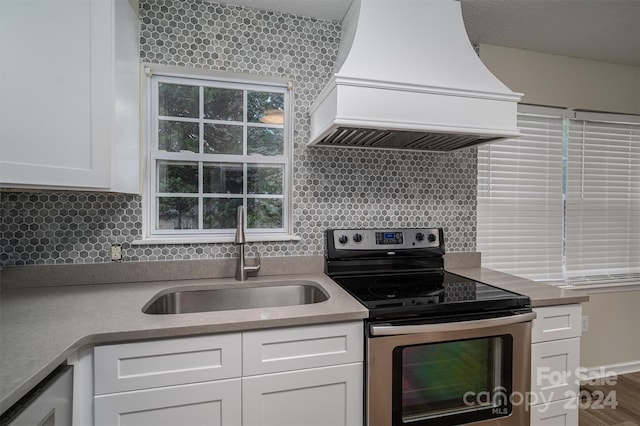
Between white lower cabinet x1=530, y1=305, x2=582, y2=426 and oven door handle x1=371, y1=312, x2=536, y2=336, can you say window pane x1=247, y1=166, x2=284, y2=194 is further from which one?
white lower cabinet x1=530, y1=305, x2=582, y2=426

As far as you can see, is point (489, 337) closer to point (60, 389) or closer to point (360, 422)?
point (360, 422)

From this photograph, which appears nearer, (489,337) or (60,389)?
(60,389)

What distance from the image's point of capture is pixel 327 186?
1.95 m

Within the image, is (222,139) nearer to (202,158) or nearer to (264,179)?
(202,158)

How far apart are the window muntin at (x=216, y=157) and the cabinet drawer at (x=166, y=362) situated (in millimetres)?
807

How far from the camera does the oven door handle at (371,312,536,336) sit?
124cm

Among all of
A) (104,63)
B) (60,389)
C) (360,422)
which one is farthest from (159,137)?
(360,422)

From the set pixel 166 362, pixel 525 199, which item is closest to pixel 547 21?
pixel 525 199

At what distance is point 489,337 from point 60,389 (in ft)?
5.22

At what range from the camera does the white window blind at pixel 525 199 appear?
7.46 ft

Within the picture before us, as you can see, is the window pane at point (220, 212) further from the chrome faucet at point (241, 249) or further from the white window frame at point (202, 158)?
the chrome faucet at point (241, 249)

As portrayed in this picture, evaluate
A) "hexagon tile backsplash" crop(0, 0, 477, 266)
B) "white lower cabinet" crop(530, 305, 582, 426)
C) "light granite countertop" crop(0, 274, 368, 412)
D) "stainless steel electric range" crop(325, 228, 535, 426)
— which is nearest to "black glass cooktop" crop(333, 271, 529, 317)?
"stainless steel electric range" crop(325, 228, 535, 426)

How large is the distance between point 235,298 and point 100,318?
65cm

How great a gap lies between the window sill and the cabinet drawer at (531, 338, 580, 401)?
1.35 metres
